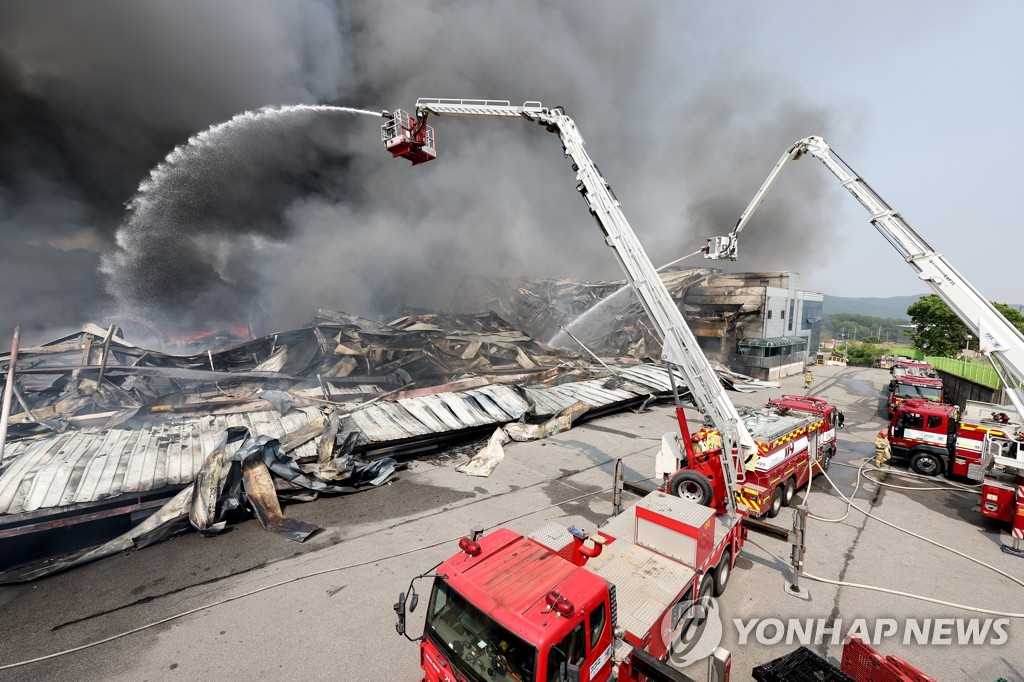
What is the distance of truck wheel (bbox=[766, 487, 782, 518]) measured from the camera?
9.56 meters

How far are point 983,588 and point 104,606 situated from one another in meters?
14.9

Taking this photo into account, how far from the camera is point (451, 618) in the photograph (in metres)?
4.01

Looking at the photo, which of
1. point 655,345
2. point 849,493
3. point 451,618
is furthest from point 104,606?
point 655,345

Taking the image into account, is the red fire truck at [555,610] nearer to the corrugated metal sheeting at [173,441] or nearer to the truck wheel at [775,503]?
the truck wheel at [775,503]

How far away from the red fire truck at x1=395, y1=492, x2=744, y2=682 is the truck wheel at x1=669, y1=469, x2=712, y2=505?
198cm

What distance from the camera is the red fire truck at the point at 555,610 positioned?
3576mm

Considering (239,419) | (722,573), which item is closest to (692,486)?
(722,573)

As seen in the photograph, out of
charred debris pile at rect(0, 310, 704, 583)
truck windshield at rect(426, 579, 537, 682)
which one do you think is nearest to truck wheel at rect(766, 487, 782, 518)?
charred debris pile at rect(0, 310, 704, 583)

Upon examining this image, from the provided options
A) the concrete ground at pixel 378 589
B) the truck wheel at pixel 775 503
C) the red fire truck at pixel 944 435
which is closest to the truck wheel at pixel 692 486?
the concrete ground at pixel 378 589

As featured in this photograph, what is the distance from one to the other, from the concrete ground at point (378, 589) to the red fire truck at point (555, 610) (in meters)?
1.32

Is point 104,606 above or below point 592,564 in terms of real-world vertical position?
below

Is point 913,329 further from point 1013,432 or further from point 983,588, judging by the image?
point 983,588

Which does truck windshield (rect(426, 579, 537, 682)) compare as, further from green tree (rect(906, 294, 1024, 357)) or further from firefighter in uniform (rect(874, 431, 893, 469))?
green tree (rect(906, 294, 1024, 357))

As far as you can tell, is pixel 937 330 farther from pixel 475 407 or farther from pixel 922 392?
pixel 475 407
